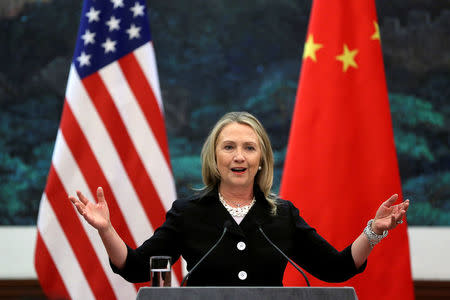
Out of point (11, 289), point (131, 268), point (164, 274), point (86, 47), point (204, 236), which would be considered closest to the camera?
point (164, 274)

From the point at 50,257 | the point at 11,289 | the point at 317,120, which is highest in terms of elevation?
the point at 317,120

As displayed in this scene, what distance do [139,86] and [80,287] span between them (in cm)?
122

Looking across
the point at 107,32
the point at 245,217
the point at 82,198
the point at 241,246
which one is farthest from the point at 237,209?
the point at 107,32

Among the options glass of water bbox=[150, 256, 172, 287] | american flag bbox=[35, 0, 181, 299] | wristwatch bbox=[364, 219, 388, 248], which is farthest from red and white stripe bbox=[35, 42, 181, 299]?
glass of water bbox=[150, 256, 172, 287]

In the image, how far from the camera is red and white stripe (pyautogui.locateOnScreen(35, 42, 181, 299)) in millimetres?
3023

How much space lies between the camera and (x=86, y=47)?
10.5 feet

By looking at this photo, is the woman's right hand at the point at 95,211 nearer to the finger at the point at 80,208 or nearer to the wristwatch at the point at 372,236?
the finger at the point at 80,208

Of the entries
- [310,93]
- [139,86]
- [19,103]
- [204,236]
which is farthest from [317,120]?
[19,103]

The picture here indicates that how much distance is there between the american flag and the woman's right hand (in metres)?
1.26

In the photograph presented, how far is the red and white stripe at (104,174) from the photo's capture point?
3023 mm

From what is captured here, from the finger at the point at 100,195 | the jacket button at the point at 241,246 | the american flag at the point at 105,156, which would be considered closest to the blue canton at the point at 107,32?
the american flag at the point at 105,156

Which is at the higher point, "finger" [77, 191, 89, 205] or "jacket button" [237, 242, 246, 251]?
"finger" [77, 191, 89, 205]

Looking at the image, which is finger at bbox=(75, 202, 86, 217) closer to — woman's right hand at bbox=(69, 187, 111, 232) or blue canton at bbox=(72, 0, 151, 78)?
woman's right hand at bbox=(69, 187, 111, 232)

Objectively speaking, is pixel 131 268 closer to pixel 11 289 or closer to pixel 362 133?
pixel 362 133
